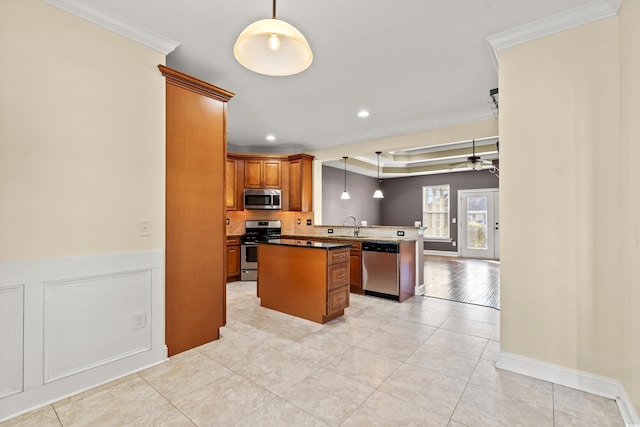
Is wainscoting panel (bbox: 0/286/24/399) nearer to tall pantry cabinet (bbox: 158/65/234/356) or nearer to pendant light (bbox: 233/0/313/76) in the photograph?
tall pantry cabinet (bbox: 158/65/234/356)

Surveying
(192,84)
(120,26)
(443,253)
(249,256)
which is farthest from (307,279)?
(443,253)

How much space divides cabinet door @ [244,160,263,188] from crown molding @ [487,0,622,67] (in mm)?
4522

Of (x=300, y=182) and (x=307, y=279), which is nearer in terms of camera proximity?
(x=307, y=279)

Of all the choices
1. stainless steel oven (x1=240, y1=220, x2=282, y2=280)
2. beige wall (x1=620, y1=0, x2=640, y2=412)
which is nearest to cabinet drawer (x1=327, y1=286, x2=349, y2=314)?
stainless steel oven (x1=240, y1=220, x2=282, y2=280)

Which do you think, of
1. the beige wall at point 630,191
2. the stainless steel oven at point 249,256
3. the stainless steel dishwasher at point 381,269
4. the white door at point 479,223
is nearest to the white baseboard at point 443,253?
the white door at point 479,223

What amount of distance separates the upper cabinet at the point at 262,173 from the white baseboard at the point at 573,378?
4.84 m

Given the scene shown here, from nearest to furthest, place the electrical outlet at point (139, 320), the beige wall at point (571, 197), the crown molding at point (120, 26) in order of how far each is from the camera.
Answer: the beige wall at point (571, 197) → the crown molding at point (120, 26) → the electrical outlet at point (139, 320)

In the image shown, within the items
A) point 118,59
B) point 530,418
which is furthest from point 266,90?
point 530,418

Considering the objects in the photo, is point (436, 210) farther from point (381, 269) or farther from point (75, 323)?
point (75, 323)

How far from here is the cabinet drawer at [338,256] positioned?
3518mm

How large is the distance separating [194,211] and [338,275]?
184 cm

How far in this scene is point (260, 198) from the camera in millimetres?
5996

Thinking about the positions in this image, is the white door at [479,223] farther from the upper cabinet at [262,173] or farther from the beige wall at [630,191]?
the beige wall at [630,191]

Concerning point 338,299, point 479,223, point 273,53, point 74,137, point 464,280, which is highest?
point 273,53
